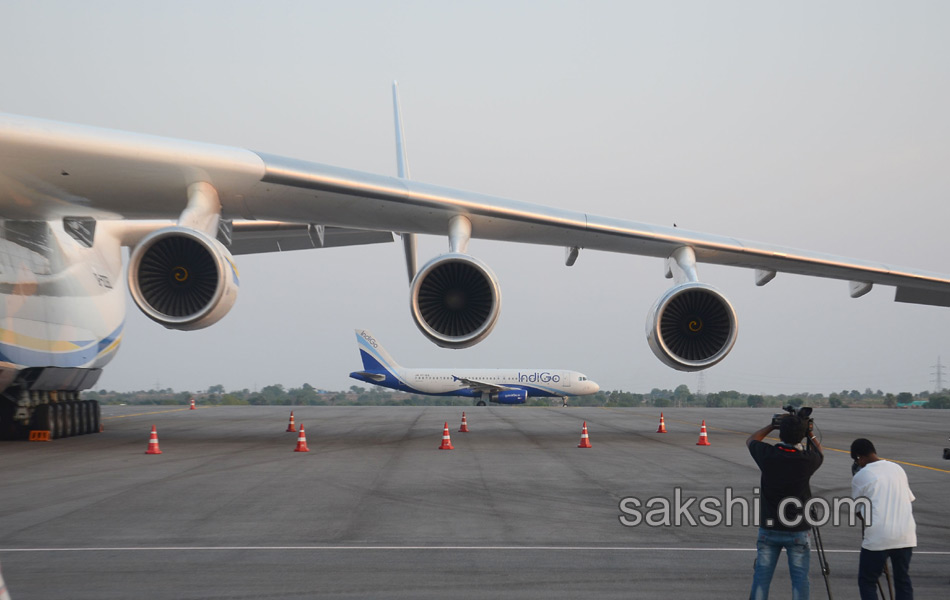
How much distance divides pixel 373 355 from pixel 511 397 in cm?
774

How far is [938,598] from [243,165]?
8.61 m

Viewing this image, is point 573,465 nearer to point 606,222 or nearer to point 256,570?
point 606,222

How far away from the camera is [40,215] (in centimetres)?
1247

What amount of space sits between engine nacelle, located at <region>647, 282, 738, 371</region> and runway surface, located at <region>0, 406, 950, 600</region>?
1.56 metres

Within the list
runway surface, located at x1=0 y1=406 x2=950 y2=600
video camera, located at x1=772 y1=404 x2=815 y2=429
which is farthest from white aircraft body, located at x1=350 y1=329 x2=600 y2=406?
video camera, located at x1=772 y1=404 x2=815 y2=429

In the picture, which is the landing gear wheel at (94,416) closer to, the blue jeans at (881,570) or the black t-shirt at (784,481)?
the black t-shirt at (784,481)

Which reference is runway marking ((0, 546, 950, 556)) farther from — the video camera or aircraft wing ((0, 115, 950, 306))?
aircraft wing ((0, 115, 950, 306))

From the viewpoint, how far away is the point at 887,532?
14.7 feet

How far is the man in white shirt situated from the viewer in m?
4.48

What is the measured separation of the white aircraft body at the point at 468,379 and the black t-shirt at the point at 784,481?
132 feet

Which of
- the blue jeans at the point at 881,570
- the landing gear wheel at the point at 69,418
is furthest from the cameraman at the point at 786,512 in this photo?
the landing gear wheel at the point at 69,418

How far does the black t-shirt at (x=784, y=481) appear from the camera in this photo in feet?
14.8

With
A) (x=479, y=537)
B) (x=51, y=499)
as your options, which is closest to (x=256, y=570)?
(x=479, y=537)

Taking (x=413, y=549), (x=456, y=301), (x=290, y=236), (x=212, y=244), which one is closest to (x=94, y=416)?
(x=290, y=236)
